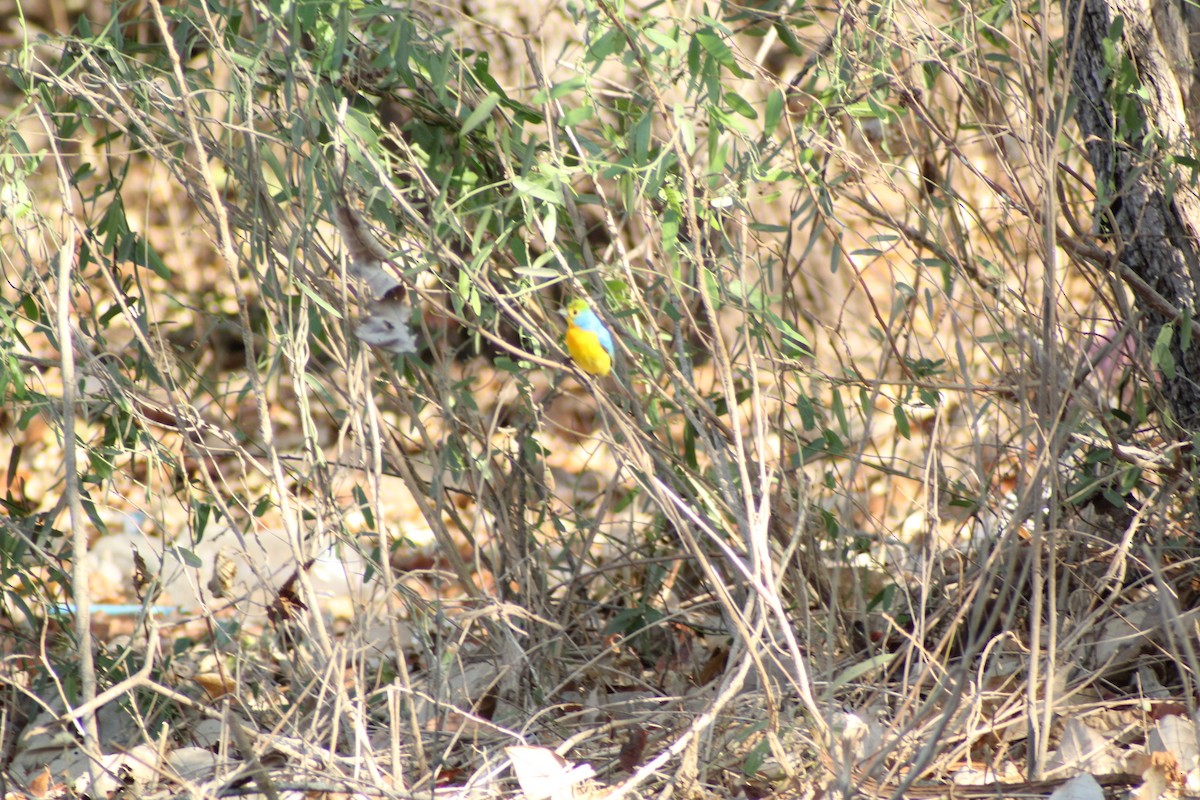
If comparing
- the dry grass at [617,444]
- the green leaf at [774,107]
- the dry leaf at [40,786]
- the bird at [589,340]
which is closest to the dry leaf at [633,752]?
the dry grass at [617,444]

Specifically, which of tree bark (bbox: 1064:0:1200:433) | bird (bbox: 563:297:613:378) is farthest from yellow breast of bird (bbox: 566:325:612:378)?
tree bark (bbox: 1064:0:1200:433)

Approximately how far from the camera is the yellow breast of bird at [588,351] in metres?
2.05

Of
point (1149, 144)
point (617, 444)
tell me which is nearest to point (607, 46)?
point (617, 444)

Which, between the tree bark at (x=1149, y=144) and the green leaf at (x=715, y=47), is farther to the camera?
the tree bark at (x=1149, y=144)

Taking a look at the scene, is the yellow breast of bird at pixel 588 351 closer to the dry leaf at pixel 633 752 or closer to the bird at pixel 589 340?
the bird at pixel 589 340

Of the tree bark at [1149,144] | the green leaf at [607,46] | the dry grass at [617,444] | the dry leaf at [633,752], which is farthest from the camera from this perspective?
the tree bark at [1149,144]

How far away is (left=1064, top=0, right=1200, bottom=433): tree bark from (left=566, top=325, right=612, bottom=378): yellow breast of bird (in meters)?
1.03

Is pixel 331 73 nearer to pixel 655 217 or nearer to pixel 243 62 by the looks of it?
pixel 243 62

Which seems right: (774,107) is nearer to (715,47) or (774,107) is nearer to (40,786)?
(715,47)

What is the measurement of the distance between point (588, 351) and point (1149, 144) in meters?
1.19

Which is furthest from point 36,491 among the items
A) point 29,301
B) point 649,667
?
point 649,667

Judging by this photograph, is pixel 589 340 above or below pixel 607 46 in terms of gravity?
below

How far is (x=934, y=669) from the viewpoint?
207cm

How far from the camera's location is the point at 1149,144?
2.16 m
